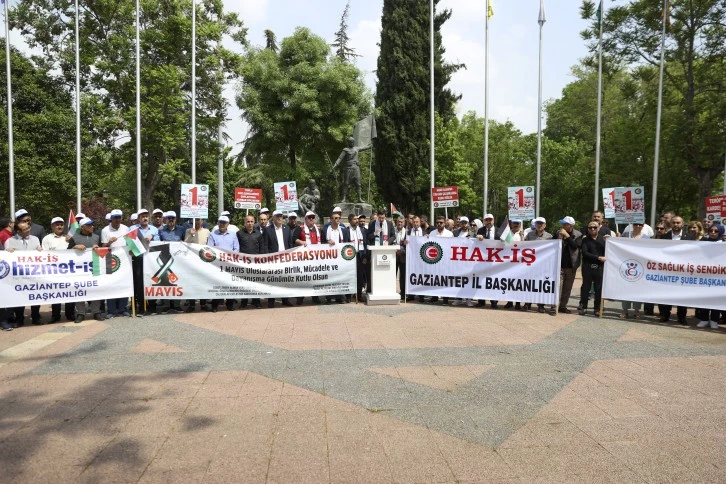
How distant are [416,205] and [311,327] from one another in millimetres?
27078

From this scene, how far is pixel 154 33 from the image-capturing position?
2817 cm

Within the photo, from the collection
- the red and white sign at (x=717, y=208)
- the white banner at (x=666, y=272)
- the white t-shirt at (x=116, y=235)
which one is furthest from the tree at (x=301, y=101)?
the white banner at (x=666, y=272)

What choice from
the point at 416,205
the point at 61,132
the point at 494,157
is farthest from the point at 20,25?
the point at 494,157

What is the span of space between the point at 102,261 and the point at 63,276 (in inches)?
25.1

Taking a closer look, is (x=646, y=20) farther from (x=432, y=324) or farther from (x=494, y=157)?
(x=432, y=324)

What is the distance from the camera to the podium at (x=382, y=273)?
10.4 m

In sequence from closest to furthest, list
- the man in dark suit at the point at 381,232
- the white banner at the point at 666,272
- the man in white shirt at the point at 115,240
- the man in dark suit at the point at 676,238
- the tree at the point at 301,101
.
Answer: the white banner at the point at 666,272, the man in dark suit at the point at 676,238, the man in white shirt at the point at 115,240, the man in dark suit at the point at 381,232, the tree at the point at 301,101

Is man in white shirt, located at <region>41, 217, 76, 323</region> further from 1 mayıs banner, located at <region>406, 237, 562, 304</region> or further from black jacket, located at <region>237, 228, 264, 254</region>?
1 mayıs banner, located at <region>406, 237, 562, 304</region>

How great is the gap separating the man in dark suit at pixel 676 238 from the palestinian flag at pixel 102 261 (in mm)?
9562

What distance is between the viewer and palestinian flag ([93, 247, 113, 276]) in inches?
365

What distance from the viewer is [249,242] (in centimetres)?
1033

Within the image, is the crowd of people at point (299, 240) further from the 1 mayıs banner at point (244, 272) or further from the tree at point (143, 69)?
the tree at point (143, 69)

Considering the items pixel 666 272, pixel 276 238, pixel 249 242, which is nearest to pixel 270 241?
pixel 276 238

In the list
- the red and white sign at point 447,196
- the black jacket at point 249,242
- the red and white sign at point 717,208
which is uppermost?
the red and white sign at point 447,196
